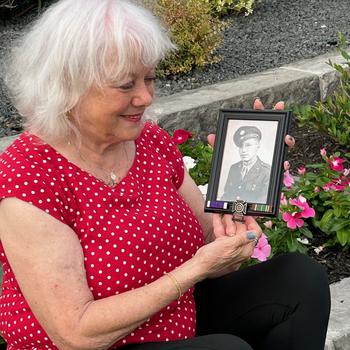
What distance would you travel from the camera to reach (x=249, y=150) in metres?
2.57

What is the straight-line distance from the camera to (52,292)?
229cm

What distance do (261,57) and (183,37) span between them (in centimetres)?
76

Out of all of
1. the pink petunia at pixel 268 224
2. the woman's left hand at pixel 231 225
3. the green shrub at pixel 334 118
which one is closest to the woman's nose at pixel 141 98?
the woman's left hand at pixel 231 225

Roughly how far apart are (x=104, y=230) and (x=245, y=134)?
0.52 m

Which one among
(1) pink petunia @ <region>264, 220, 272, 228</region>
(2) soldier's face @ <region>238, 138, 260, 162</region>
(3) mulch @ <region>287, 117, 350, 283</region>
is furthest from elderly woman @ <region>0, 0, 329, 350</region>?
(3) mulch @ <region>287, 117, 350, 283</region>

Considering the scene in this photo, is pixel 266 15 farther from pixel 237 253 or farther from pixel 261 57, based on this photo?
pixel 237 253

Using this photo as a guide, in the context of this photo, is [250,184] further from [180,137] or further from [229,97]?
A: [229,97]

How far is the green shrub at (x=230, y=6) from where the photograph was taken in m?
6.65

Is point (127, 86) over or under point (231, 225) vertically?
over

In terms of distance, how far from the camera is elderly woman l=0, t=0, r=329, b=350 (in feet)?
7.60

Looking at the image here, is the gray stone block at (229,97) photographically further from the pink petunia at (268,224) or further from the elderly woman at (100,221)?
the elderly woman at (100,221)

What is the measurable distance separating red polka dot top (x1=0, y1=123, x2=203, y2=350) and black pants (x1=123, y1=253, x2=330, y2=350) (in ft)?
0.59

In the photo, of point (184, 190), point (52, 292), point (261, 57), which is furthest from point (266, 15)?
point (52, 292)

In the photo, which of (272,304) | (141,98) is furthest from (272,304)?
(141,98)
